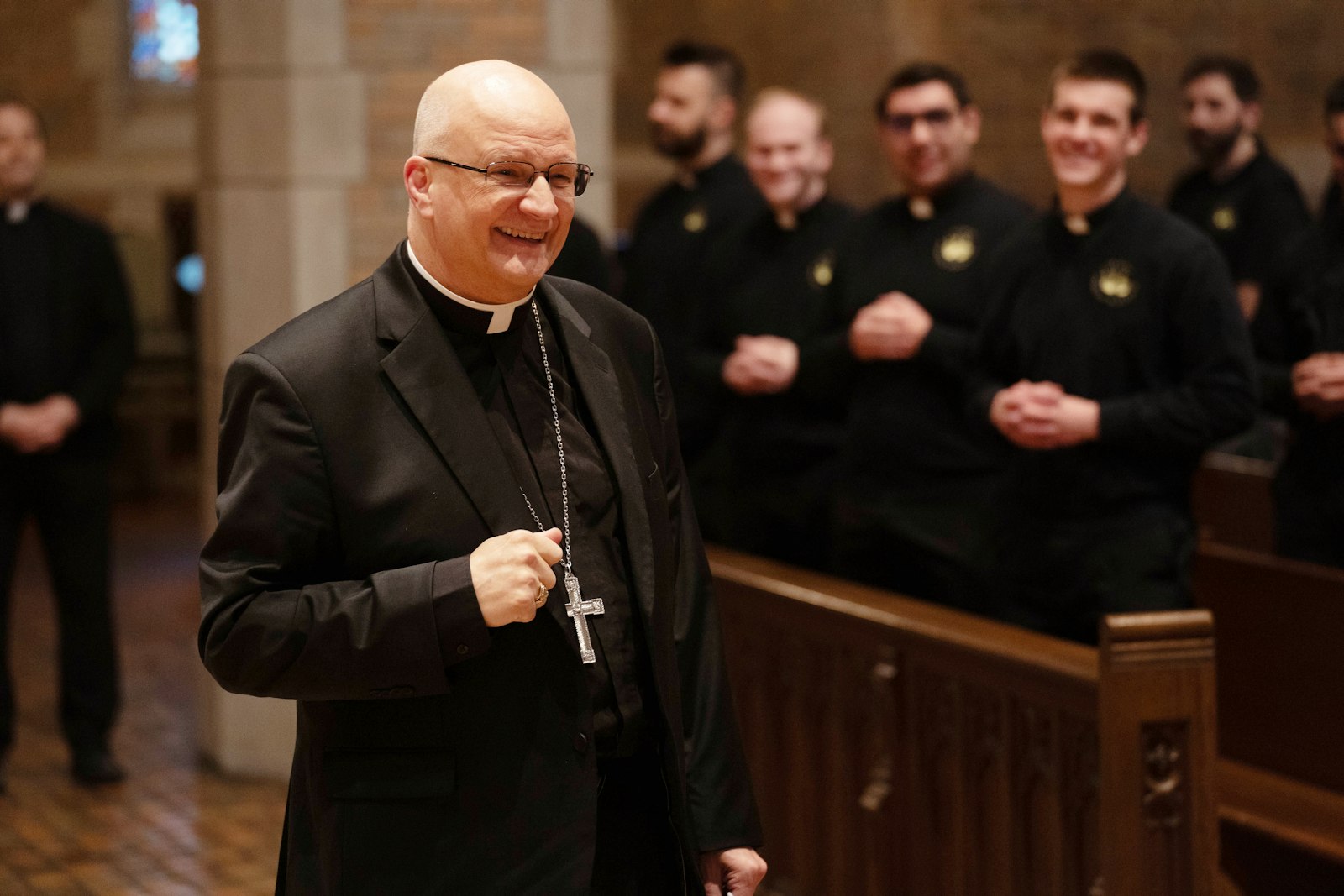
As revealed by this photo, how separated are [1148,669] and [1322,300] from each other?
1.87 m

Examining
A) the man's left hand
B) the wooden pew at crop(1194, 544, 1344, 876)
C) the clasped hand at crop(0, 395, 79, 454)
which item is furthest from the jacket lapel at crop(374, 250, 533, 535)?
the clasped hand at crop(0, 395, 79, 454)

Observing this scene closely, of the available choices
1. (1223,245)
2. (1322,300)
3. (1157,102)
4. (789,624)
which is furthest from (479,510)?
(1157,102)

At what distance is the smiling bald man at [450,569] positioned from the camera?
6.90ft

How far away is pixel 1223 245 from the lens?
22.4ft

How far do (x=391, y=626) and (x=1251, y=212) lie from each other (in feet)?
17.8

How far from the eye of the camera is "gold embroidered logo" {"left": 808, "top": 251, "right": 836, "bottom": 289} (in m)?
5.25

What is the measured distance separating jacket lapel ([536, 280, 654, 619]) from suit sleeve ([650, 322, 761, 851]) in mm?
146

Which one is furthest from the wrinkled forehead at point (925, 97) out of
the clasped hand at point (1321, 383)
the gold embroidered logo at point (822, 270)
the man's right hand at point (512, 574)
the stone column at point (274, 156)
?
the man's right hand at point (512, 574)

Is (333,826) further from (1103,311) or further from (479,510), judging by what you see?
(1103,311)

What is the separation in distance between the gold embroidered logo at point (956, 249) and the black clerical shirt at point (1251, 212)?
2.12 meters

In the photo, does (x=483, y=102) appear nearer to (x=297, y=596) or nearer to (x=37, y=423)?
(x=297, y=596)

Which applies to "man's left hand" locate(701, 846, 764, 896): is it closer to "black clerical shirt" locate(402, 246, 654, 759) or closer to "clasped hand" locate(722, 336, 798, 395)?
"black clerical shirt" locate(402, 246, 654, 759)

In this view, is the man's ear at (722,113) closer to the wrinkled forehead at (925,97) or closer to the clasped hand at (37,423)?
the wrinkled forehead at (925,97)

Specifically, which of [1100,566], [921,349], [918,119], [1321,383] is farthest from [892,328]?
[1321,383]
